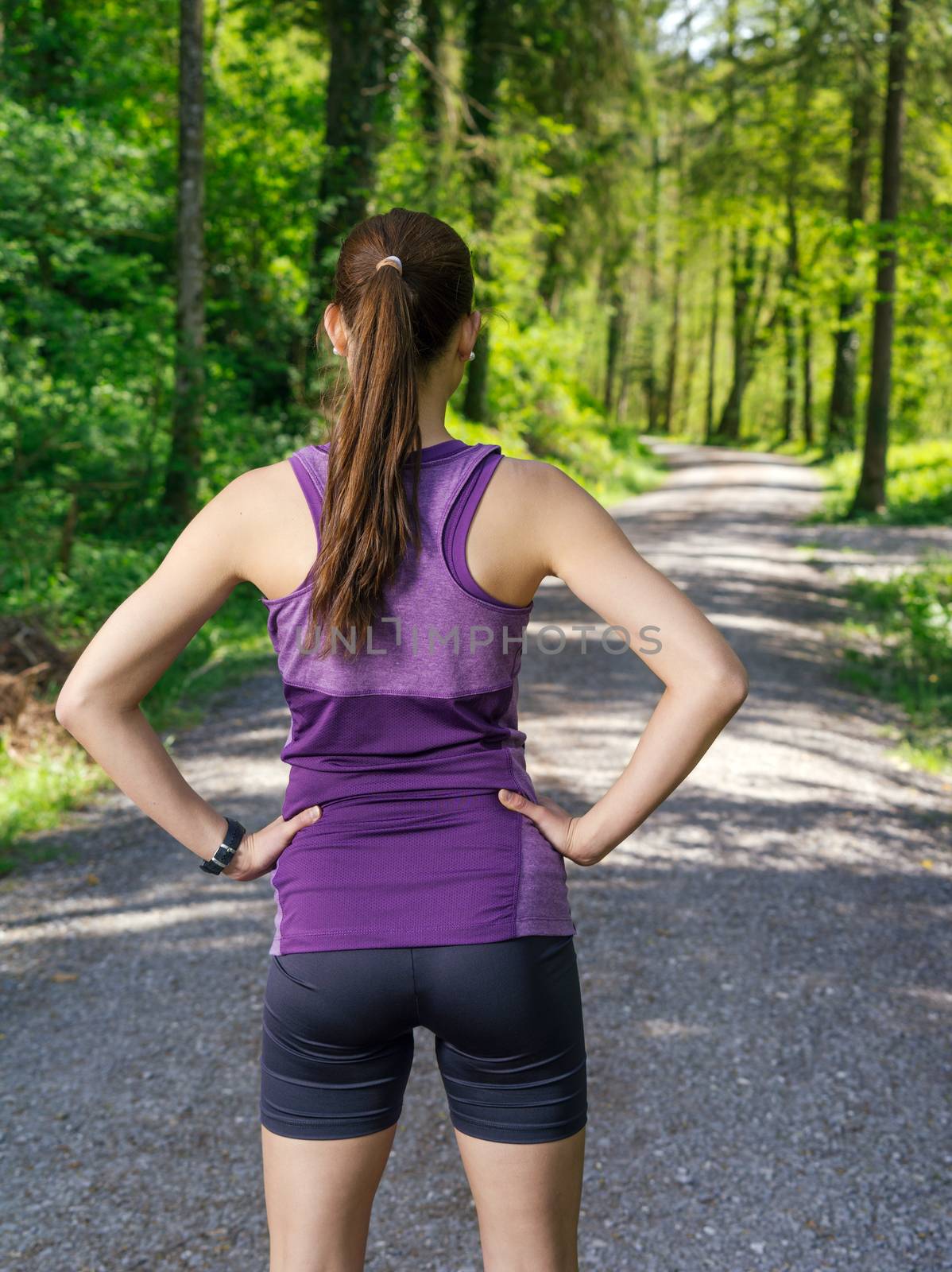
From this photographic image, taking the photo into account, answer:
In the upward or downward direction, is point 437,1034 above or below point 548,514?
below

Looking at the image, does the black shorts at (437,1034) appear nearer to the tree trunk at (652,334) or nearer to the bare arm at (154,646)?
the bare arm at (154,646)

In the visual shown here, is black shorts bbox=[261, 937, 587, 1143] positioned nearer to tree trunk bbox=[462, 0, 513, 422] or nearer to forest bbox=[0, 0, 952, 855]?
forest bbox=[0, 0, 952, 855]

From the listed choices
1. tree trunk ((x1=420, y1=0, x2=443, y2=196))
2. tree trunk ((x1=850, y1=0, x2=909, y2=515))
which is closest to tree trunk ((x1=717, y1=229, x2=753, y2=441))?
tree trunk ((x1=850, y1=0, x2=909, y2=515))

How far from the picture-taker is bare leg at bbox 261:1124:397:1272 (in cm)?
167

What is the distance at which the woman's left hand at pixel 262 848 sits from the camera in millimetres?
1702

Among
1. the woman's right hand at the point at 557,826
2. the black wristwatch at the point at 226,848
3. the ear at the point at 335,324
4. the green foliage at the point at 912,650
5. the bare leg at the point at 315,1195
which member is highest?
the ear at the point at 335,324

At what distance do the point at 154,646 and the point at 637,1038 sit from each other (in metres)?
2.88

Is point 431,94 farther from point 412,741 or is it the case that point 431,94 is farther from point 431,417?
point 412,741

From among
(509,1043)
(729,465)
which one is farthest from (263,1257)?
(729,465)

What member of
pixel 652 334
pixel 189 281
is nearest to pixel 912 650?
pixel 189 281

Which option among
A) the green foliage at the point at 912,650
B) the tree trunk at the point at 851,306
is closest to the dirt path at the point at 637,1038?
the green foliage at the point at 912,650

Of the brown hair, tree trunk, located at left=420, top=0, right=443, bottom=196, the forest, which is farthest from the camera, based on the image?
tree trunk, located at left=420, top=0, right=443, bottom=196

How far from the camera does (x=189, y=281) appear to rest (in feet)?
37.0

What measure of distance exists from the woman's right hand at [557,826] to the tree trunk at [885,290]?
14103 mm
